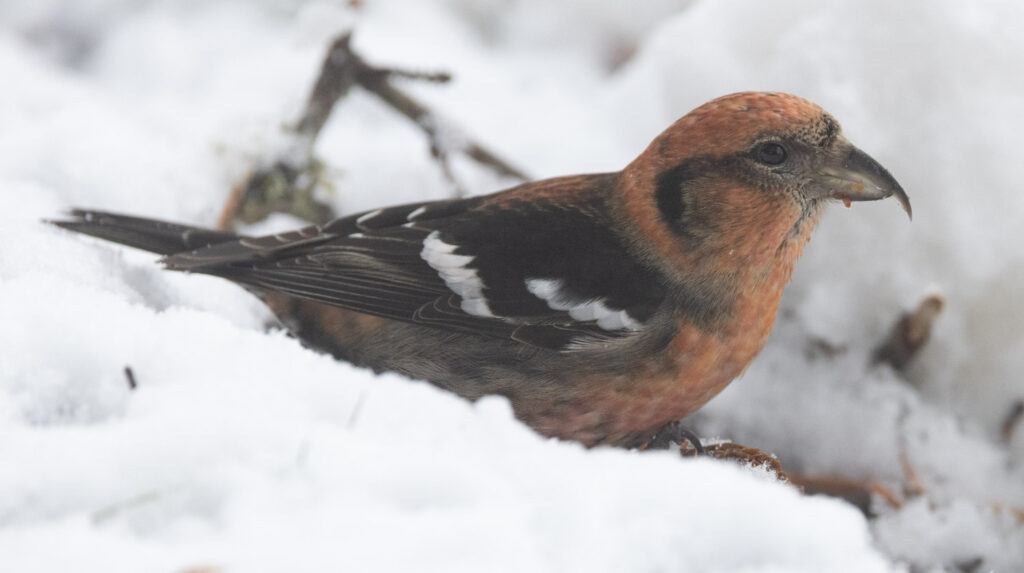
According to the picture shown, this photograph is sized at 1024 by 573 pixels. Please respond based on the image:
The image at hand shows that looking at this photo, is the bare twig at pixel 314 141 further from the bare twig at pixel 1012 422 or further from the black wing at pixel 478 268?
the bare twig at pixel 1012 422

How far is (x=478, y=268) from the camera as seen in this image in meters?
2.13

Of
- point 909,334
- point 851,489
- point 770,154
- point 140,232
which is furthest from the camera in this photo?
point 909,334

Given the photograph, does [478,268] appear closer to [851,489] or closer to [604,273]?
[604,273]

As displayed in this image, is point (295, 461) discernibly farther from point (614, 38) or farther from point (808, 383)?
point (614, 38)

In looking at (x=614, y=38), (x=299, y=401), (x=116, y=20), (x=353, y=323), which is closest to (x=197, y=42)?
(x=116, y=20)

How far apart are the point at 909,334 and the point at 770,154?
104 cm

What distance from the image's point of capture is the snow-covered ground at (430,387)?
1.05m

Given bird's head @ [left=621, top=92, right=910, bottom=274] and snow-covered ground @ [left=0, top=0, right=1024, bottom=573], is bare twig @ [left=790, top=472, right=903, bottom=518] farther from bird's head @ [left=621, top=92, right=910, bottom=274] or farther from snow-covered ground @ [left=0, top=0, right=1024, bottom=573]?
bird's head @ [left=621, top=92, right=910, bottom=274]

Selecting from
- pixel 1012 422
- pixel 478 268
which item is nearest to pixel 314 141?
pixel 478 268

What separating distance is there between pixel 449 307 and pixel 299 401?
88cm

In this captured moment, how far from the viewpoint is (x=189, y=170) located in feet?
10.3

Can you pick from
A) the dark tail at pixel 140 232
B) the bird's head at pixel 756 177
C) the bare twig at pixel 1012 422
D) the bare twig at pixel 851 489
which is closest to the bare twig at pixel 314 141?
the dark tail at pixel 140 232

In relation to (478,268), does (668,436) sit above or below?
below

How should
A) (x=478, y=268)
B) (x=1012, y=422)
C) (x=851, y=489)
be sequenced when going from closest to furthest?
(x=478, y=268) < (x=851, y=489) < (x=1012, y=422)
